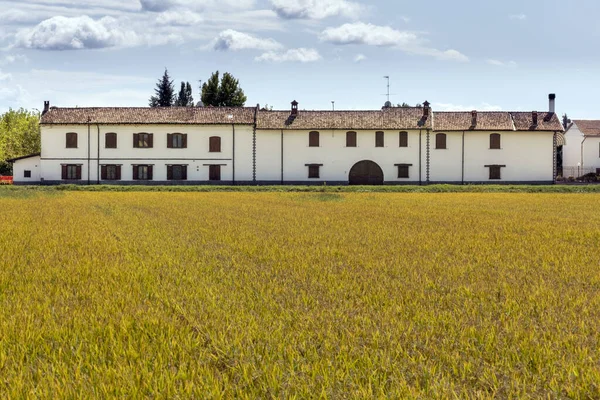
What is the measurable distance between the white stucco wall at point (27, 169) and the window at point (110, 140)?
659 centimetres

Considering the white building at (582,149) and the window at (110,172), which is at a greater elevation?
the white building at (582,149)

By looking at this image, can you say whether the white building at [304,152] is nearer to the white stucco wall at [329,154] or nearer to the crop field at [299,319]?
the white stucco wall at [329,154]

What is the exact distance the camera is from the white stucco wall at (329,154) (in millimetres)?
62875

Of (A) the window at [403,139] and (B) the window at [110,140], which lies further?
(B) the window at [110,140]

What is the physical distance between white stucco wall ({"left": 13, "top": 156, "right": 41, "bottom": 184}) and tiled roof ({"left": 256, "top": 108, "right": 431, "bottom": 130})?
2055 centimetres

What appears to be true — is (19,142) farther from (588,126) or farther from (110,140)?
(588,126)

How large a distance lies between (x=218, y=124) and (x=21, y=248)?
51.0 m

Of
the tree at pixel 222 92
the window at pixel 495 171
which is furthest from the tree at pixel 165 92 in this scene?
the window at pixel 495 171

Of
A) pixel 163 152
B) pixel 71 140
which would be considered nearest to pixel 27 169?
pixel 71 140

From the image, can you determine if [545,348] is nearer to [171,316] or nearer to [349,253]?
[171,316]

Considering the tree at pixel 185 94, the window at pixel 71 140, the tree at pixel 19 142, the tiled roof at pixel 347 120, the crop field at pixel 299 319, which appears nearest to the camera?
the crop field at pixel 299 319

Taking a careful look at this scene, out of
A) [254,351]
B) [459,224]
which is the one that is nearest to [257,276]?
[254,351]

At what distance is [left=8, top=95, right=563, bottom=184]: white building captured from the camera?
62.9 m

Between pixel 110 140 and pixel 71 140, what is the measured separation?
11.7 feet
